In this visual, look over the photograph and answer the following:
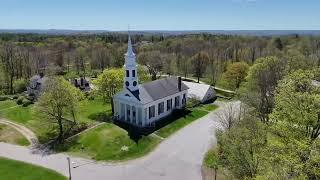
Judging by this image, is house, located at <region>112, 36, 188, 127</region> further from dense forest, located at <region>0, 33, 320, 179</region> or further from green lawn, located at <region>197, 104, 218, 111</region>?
→ dense forest, located at <region>0, 33, 320, 179</region>

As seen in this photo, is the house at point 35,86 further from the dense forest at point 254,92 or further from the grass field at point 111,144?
the grass field at point 111,144

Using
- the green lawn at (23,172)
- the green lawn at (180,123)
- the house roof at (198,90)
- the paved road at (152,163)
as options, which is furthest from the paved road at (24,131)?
the house roof at (198,90)

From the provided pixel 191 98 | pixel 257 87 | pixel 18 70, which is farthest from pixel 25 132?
pixel 18 70

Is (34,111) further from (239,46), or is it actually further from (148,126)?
(239,46)

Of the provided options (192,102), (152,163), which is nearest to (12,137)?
(152,163)

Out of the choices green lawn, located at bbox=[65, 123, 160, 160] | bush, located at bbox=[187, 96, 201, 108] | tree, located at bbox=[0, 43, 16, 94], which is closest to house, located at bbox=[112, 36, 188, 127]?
green lawn, located at bbox=[65, 123, 160, 160]
